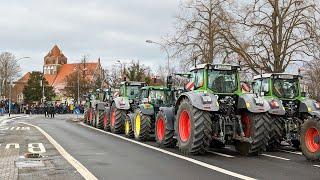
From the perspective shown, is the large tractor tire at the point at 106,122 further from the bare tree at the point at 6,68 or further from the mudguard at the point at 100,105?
the bare tree at the point at 6,68

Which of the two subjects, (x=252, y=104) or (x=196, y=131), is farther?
(x=252, y=104)

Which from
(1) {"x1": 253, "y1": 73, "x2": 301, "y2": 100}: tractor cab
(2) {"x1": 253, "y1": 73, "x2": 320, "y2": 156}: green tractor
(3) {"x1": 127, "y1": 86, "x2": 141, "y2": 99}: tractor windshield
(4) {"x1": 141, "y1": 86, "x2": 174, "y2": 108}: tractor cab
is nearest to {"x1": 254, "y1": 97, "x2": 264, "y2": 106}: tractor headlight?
(2) {"x1": 253, "y1": 73, "x2": 320, "y2": 156}: green tractor

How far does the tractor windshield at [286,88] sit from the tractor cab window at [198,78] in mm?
3410

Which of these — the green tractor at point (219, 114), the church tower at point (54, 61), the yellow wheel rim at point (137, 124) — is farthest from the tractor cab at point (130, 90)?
the church tower at point (54, 61)

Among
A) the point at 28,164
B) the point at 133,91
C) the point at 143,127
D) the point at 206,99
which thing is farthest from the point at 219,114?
the point at 133,91

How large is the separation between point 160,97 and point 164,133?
4931mm

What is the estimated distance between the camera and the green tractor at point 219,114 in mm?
14047

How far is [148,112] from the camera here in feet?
64.9

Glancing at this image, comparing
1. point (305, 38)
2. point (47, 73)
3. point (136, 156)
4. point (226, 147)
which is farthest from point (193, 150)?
point (47, 73)

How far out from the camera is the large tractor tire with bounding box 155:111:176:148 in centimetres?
1644

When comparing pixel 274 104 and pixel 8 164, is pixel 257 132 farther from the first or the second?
pixel 8 164

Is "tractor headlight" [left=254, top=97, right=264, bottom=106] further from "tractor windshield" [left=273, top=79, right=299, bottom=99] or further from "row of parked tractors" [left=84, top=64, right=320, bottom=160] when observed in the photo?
"tractor windshield" [left=273, top=79, right=299, bottom=99]

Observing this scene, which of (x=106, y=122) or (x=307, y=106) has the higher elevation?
(x=307, y=106)

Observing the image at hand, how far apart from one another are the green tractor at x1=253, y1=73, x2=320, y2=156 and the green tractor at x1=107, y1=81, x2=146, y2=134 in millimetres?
7416
